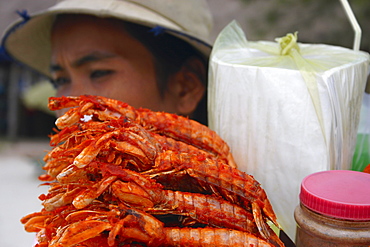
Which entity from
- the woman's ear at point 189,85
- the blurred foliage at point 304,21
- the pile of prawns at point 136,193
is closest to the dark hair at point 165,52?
the woman's ear at point 189,85

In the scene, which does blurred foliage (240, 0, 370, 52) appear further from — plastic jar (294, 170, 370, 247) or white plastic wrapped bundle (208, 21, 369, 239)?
plastic jar (294, 170, 370, 247)

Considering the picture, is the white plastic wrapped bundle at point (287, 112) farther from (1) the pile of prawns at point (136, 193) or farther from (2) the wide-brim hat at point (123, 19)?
(2) the wide-brim hat at point (123, 19)

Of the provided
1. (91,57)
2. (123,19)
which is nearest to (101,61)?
(91,57)

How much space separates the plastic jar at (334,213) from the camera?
0.81 meters

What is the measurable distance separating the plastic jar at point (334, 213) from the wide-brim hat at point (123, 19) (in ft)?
3.34

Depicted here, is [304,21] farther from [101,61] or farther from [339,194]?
[339,194]

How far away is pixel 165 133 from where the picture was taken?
113 cm

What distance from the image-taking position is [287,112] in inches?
43.1

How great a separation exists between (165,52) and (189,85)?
22 cm

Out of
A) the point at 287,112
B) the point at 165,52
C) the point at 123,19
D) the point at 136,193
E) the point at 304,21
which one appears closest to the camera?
the point at 136,193

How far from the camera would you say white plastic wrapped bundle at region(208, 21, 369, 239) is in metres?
1.08

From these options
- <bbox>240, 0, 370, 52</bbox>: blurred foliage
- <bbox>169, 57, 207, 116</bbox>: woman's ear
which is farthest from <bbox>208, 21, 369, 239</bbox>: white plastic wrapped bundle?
<bbox>240, 0, 370, 52</bbox>: blurred foliage

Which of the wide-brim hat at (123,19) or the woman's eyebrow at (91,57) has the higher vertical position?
the wide-brim hat at (123,19)

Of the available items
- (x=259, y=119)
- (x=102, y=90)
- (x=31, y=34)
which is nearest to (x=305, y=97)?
(x=259, y=119)
